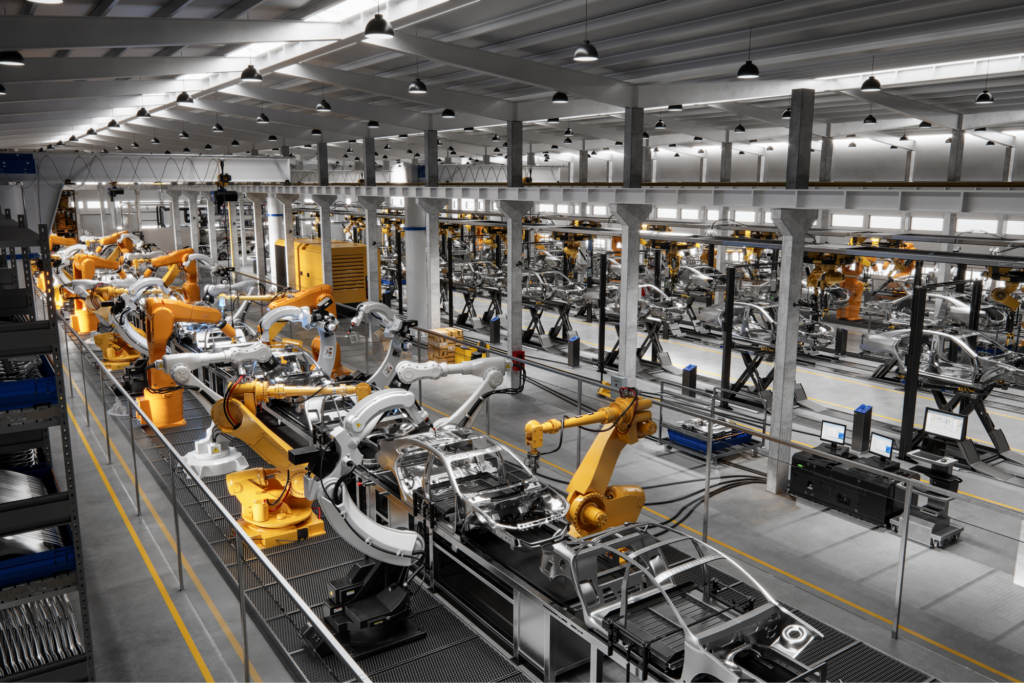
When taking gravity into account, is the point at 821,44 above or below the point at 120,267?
above

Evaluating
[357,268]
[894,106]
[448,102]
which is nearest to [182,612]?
[448,102]

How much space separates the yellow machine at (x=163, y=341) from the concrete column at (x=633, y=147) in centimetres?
815

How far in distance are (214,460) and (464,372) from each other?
4431 millimetres

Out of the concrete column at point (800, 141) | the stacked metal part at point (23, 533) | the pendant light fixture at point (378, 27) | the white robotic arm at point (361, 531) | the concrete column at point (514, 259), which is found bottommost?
the white robotic arm at point (361, 531)

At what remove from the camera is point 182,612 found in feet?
24.4

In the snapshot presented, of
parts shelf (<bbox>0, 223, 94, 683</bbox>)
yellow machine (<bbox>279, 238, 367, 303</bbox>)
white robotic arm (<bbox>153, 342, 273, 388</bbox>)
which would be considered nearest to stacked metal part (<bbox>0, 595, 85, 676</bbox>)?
parts shelf (<bbox>0, 223, 94, 683</bbox>)

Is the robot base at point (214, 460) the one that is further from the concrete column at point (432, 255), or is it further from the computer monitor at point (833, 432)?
the computer monitor at point (833, 432)

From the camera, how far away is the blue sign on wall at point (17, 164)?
1964 cm

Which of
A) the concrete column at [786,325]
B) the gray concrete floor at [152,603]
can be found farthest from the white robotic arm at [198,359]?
the concrete column at [786,325]

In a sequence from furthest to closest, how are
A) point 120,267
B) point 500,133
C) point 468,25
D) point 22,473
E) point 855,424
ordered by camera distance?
point 500,133
point 120,267
point 855,424
point 468,25
point 22,473

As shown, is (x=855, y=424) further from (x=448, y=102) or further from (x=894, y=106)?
(x=448, y=102)

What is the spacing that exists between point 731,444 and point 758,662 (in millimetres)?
7880

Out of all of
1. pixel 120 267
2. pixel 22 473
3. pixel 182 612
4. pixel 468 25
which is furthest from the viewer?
pixel 120 267

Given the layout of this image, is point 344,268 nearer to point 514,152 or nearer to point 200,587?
point 514,152
